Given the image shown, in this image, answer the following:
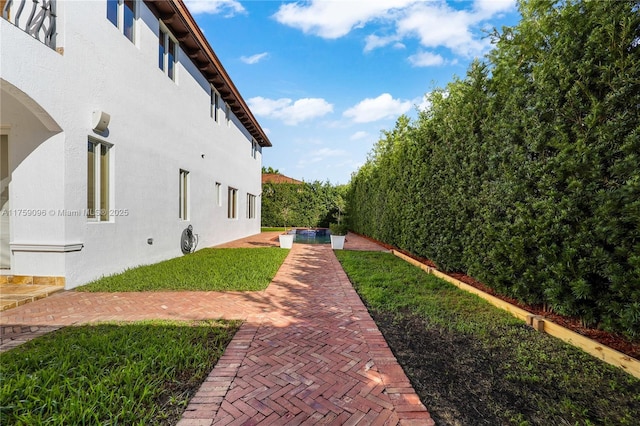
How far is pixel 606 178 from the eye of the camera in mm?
3088

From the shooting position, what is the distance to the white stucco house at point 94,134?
496 centimetres

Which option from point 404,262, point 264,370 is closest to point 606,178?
point 264,370

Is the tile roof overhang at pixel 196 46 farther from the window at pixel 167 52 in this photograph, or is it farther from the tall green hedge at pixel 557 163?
the tall green hedge at pixel 557 163

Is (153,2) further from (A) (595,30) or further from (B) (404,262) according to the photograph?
(B) (404,262)

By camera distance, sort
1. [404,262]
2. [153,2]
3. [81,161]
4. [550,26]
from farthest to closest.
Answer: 1. [404,262]
2. [153,2]
3. [81,161]
4. [550,26]

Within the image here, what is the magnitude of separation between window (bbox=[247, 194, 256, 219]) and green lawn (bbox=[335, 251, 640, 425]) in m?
15.8

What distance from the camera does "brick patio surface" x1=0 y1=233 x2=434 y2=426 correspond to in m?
2.20

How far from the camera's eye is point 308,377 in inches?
105

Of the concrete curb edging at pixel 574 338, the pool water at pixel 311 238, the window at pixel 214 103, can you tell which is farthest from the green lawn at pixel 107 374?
the pool water at pixel 311 238

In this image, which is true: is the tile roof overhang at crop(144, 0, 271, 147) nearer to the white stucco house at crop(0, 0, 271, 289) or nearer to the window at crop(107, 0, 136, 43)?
the white stucco house at crop(0, 0, 271, 289)

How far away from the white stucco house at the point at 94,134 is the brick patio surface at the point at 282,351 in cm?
131

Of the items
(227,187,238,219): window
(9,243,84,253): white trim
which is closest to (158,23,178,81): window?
(9,243,84,253): white trim

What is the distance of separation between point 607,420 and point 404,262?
274 inches

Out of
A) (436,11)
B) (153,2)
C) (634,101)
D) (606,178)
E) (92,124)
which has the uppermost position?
(153,2)
